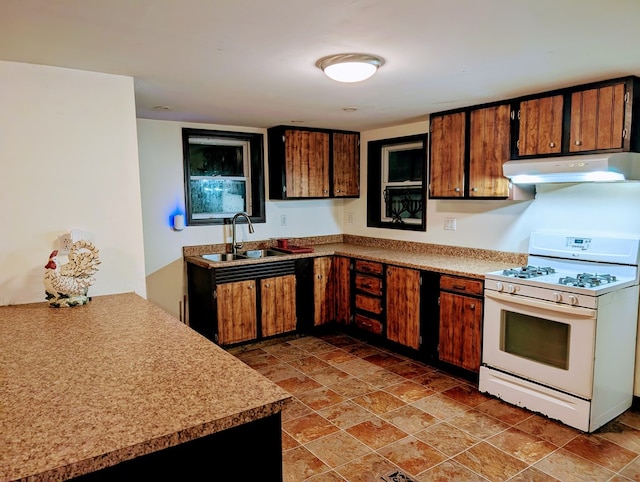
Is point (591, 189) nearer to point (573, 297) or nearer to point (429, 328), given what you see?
point (573, 297)

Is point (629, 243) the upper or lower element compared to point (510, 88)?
lower

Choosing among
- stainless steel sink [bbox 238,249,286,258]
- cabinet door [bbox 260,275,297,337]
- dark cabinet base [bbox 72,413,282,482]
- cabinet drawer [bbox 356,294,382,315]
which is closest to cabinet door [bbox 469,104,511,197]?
cabinet drawer [bbox 356,294,382,315]

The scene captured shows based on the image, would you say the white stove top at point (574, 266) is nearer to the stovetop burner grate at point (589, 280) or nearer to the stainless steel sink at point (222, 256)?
the stovetop burner grate at point (589, 280)

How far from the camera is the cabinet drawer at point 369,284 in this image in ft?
13.7

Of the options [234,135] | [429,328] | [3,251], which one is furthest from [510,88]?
[3,251]

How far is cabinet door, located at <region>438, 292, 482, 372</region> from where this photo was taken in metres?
3.31

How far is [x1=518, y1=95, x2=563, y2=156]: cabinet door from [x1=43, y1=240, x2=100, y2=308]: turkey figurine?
2.96 meters

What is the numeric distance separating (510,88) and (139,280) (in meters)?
2.79

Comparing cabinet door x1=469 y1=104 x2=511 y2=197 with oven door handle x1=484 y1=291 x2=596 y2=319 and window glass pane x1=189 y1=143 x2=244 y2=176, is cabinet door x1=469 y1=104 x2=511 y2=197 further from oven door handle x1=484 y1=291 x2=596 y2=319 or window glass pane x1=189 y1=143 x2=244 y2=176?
window glass pane x1=189 y1=143 x2=244 y2=176

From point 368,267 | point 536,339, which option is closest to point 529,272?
point 536,339

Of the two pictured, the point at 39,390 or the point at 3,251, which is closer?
the point at 39,390

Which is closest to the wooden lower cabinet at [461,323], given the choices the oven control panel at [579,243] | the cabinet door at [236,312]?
the oven control panel at [579,243]

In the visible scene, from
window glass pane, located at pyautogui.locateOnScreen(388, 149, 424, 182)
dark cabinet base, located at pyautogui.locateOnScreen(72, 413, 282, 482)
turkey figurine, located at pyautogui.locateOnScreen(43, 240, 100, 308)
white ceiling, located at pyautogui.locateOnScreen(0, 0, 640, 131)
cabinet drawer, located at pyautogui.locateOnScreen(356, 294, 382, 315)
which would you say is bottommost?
cabinet drawer, located at pyautogui.locateOnScreen(356, 294, 382, 315)

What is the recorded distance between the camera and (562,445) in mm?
2559
